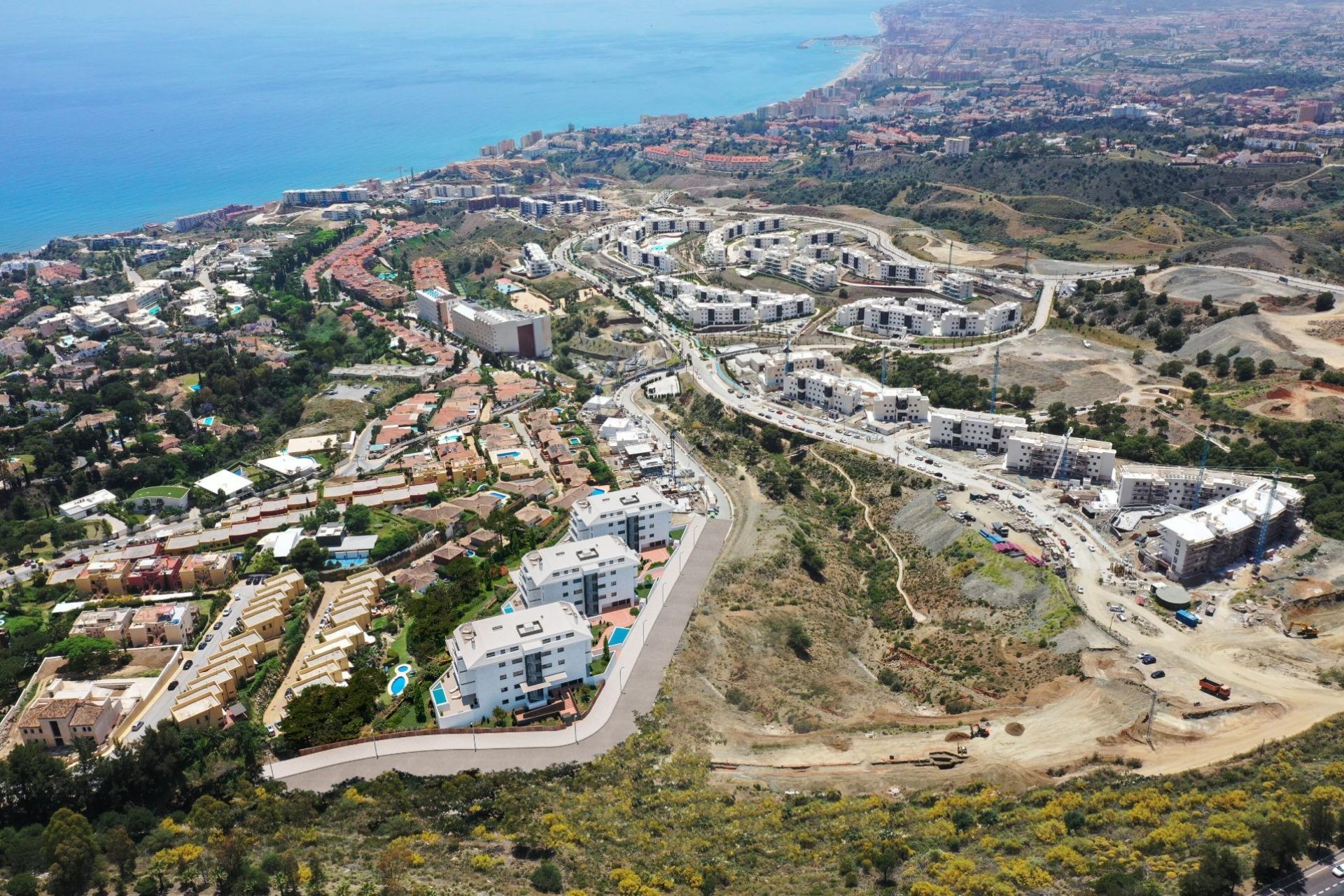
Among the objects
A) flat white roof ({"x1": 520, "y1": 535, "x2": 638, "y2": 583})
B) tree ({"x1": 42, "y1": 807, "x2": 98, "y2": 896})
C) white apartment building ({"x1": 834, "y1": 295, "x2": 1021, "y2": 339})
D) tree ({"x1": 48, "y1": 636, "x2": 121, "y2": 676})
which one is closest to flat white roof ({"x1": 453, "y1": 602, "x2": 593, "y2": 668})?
flat white roof ({"x1": 520, "y1": 535, "x2": 638, "y2": 583})

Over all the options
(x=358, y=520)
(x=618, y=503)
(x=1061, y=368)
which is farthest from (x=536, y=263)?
(x=618, y=503)

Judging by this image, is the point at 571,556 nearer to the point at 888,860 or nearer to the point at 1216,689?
the point at 888,860

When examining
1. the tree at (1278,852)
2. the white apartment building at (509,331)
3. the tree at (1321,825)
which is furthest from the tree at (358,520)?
the tree at (1321,825)

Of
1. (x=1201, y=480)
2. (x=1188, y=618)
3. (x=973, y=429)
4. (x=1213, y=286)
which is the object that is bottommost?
(x=973, y=429)

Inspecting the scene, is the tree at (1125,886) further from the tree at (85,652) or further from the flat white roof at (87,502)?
the flat white roof at (87,502)

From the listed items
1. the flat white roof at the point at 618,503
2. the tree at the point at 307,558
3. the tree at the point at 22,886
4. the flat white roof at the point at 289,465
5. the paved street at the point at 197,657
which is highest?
the tree at the point at 22,886

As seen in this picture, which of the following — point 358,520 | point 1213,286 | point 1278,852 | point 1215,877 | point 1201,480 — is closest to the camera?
point 1215,877

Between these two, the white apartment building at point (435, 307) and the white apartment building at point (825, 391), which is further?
the white apartment building at point (435, 307)
